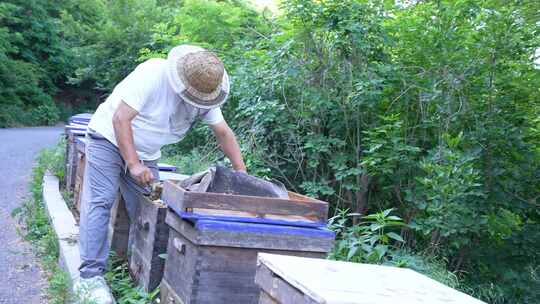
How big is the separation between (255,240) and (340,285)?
4.39 feet

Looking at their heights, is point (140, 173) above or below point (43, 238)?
above

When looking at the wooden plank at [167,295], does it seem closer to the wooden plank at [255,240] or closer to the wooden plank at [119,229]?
the wooden plank at [255,240]

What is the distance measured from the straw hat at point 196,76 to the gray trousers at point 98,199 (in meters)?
0.75

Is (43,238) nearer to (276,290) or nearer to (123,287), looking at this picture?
(123,287)

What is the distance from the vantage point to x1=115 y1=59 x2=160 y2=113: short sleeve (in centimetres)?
475

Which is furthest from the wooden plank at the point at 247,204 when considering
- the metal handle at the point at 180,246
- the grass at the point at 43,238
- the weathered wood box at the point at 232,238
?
the grass at the point at 43,238

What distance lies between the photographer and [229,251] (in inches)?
154

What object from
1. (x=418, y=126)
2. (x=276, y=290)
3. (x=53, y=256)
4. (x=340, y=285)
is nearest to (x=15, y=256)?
(x=53, y=256)

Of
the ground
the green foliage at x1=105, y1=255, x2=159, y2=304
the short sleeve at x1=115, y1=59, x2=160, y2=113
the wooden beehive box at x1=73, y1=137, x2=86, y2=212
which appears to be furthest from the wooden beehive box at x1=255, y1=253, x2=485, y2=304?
the wooden beehive box at x1=73, y1=137, x2=86, y2=212

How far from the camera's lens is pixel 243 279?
13.1ft

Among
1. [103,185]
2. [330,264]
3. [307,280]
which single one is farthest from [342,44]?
[307,280]

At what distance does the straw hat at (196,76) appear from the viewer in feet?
15.4

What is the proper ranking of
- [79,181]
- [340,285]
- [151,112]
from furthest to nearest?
[79,181], [151,112], [340,285]

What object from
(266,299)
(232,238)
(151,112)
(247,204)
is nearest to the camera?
(266,299)
